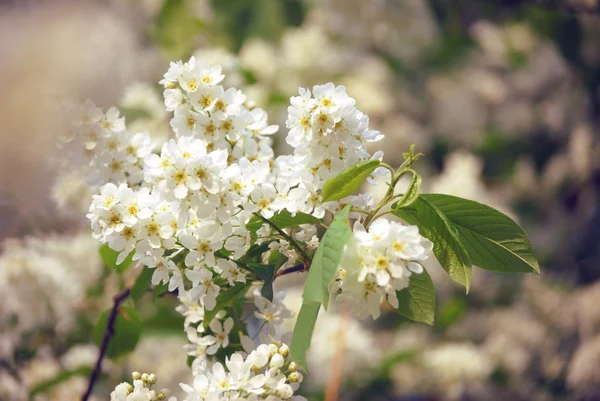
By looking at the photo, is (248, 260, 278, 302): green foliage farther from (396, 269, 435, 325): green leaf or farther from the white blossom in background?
the white blossom in background

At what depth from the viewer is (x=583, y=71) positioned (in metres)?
1.90

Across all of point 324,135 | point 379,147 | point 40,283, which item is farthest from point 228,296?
point 379,147

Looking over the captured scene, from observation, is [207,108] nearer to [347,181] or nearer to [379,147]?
[347,181]

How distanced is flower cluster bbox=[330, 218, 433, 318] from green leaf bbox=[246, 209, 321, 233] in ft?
0.15

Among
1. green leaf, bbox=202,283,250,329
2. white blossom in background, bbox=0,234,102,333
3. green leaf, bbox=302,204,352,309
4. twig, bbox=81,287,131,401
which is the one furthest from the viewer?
white blossom in background, bbox=0,234,102,333

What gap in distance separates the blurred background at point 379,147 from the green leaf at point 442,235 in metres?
0.38

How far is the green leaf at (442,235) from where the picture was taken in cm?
41

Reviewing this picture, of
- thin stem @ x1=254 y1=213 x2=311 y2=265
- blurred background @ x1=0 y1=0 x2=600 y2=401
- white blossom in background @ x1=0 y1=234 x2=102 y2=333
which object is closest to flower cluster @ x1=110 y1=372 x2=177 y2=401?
thin stem @ x1=254 y1=213 x2=311 y2=265

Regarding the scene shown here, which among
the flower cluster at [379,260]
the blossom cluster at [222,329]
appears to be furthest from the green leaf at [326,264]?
the blossom cluster at [222,329]

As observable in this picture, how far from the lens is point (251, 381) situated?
1.37 ft

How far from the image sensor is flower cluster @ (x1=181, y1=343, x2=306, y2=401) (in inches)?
16.4

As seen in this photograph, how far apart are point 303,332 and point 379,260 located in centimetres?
6

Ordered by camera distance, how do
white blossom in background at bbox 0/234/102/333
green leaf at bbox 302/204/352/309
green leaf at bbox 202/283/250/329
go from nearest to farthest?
green leaf at bbox 302/204/352/309
green leaf at bbox 202/283/250/329
white blossom in background at bbox 0/234/102/333

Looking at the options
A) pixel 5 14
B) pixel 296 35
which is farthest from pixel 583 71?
pixel 5 14
